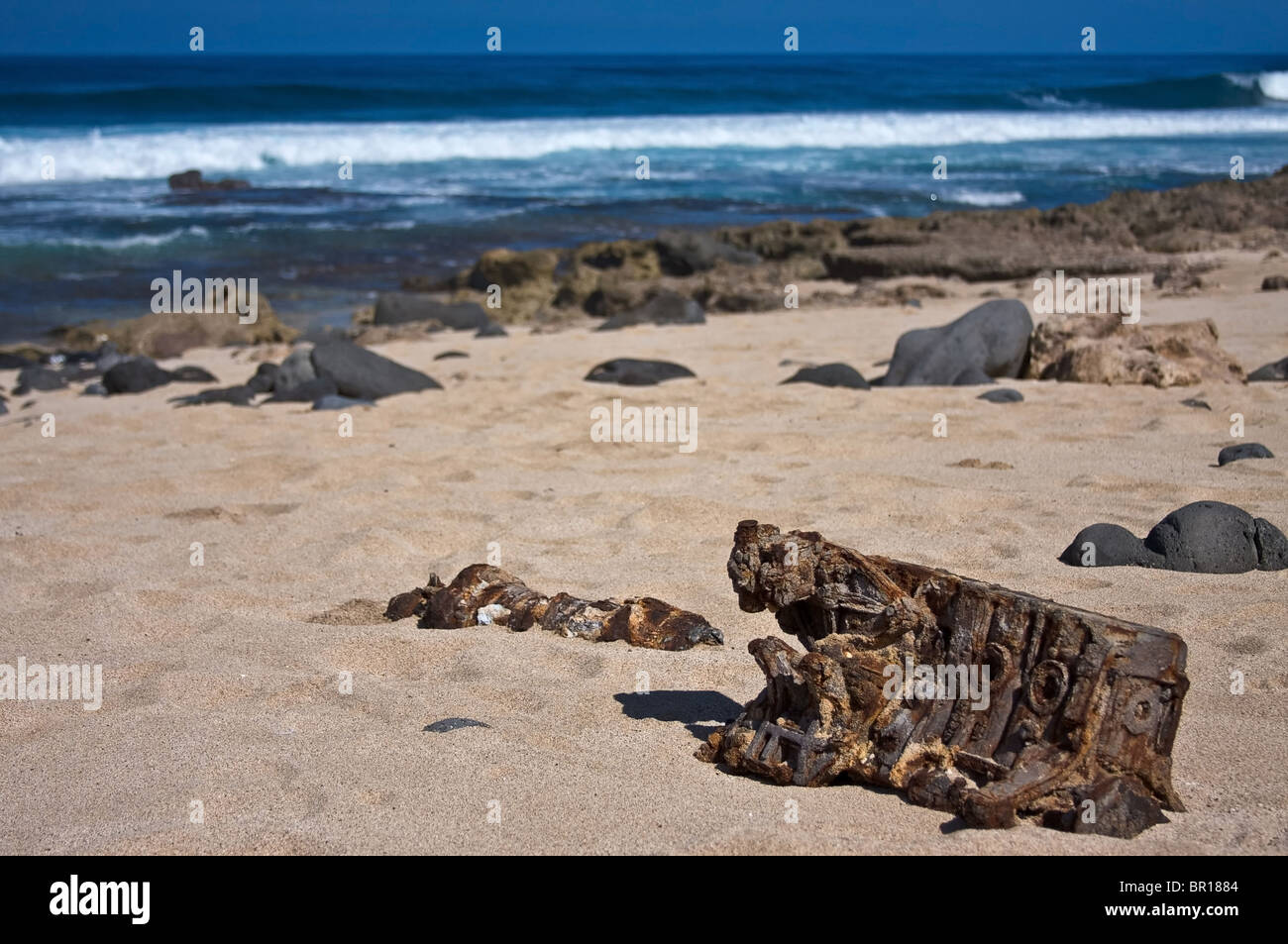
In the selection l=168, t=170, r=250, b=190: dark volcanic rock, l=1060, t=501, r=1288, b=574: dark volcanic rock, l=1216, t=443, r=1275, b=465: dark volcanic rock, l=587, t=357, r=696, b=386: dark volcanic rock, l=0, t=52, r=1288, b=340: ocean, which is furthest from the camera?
l=168, t=170, r=250, b=190: dark volcanic rock

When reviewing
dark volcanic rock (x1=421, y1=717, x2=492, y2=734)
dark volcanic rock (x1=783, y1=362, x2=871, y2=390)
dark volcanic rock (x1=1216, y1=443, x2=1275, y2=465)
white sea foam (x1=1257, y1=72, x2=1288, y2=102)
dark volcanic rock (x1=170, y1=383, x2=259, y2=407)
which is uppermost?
white sea foam (x1=1257, y1=72, x2=1288, y2=102)

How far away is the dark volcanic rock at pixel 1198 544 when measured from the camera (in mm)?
4035

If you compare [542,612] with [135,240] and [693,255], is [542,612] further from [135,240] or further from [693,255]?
[135,240]

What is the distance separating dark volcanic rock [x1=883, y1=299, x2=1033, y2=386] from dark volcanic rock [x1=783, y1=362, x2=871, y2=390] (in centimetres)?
21

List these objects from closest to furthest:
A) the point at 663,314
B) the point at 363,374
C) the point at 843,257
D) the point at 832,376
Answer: the point at 832,376, the point at 363,374, the point at 663,314, the point at 843,257

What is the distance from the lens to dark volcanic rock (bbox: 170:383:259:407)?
7.75 metres

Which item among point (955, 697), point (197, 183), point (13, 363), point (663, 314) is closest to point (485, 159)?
point (197, 183)

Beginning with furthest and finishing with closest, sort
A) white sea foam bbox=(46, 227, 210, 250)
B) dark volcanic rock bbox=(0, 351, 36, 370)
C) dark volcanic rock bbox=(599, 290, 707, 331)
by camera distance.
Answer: white sea foam bbox=(46, 227, 210, 250) → dark volcanic rock bbox=(599, 290, 707, 331) → dark volcanic rock bbox=(0, 351, 36, 370)

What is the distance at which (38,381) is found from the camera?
29.3 ft

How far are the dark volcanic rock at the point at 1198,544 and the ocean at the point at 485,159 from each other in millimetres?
9590

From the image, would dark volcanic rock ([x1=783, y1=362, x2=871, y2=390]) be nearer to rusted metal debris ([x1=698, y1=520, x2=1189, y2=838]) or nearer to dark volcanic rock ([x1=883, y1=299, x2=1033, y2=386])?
dark volcanic rock ([x1=883, y1=299, x2=1033, y2=386])

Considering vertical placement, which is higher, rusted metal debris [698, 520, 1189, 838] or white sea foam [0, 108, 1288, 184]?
white sea foam [0, 108, 1288, 184]

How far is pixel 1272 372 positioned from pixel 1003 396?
5.65ft

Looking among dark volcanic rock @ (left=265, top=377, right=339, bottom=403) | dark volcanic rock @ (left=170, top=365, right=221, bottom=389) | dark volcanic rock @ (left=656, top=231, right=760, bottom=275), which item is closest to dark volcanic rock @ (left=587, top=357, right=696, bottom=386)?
dark volcanic rock @ (left=265, top=377, right=339, bottom=403)
